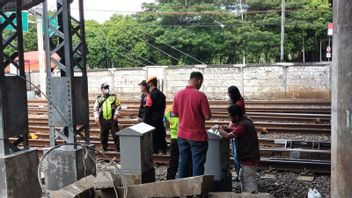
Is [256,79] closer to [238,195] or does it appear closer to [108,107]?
[108,107]

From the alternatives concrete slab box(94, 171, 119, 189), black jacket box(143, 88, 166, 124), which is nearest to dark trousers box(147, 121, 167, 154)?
black jacket box(143, 88, 166, 124)

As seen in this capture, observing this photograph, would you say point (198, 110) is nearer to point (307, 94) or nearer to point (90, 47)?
point (307, 94)

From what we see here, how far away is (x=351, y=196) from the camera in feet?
16.1

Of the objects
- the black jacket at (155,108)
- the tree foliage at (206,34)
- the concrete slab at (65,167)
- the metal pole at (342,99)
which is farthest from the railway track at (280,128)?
the tree foliage at (206,34)

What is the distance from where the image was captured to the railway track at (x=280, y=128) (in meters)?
9.11

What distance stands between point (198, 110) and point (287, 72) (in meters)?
19.5

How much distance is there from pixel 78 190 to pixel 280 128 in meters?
9.32

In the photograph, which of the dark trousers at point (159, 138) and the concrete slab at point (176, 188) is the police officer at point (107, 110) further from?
the concrete slab at point (176, 188)

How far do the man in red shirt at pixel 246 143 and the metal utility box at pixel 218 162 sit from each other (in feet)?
1.39

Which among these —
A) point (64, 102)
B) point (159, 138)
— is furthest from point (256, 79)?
point (64, 102)

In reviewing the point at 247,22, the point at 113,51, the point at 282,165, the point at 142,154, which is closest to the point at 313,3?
the point at 247,22

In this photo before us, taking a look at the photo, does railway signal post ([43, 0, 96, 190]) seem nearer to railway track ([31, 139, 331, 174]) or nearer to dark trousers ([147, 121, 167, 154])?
dark trousers ([147, 121, 167, 154])

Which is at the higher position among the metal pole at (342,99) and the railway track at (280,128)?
the metal pole at (342,99)

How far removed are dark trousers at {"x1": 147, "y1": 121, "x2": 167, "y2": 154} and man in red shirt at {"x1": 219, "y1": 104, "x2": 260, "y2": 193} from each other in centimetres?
361
